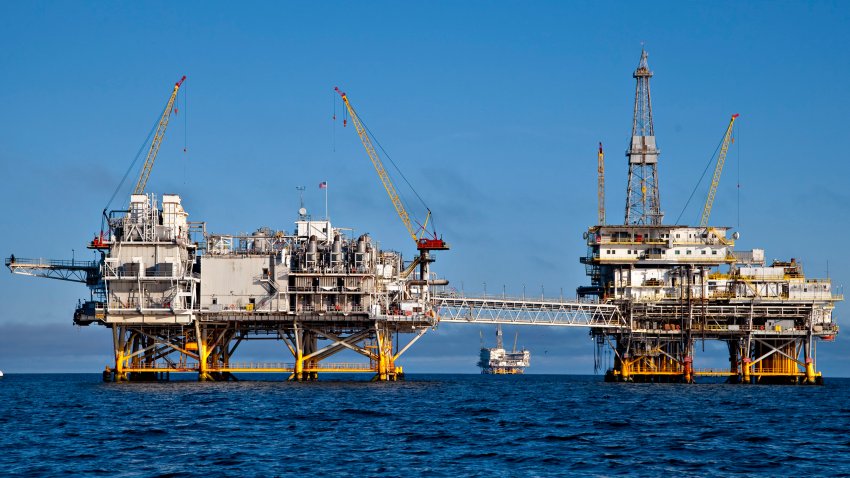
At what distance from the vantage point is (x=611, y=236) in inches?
5236

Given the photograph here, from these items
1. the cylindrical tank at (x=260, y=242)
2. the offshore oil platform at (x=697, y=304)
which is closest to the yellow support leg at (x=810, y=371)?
the offshore oil platform at (x=697, y=304)

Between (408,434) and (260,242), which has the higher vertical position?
(260,242)

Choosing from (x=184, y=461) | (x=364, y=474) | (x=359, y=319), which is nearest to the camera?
(x=364, y=474)

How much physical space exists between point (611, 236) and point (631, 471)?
82.9 metres

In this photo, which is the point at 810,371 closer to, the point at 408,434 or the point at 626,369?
the point at 626,369

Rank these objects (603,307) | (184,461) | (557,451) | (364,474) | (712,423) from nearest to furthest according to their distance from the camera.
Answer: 1. (364,474)
2. (184,461)
3. (557,451)
4. (712,423)
5. (603,307)

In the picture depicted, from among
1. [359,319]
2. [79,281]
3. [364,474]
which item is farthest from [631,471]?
[79,281]

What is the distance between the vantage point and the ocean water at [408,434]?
5250 cm

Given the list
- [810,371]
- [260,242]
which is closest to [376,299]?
[260,242]

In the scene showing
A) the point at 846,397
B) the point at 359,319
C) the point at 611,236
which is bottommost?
the point at 846,397

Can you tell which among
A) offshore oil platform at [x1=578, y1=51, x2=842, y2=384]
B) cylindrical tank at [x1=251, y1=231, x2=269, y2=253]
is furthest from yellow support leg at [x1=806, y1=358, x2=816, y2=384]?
cylindrical tank at [x1=251, y1=231, x2=269, y2=253]

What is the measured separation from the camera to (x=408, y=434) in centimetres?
6488

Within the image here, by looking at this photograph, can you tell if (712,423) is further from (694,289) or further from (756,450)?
(694,289)

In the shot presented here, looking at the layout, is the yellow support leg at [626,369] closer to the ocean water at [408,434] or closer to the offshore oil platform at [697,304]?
the offshore oil platform at [697,304]
